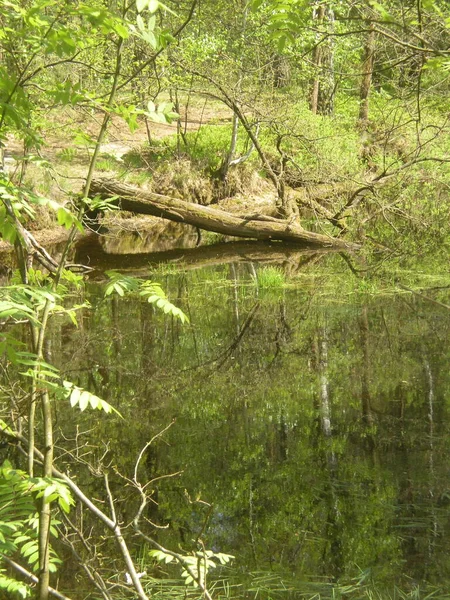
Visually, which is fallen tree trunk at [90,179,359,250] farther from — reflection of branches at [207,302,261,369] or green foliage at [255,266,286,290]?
reflection of branches at [207,302,261,369]

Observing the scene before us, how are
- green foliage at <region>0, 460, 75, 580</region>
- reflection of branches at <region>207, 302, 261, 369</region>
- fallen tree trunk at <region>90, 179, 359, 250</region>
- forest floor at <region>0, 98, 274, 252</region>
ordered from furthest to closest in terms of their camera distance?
forest floor at <region>0, 98, 274, 252</region> → fallen tree trunk at <region>90, 179, 359, 250</region> → reflection of branches at <region>207, 302, 261, 369</region> → green foliage at <region>0, 460, 75, 580</region>

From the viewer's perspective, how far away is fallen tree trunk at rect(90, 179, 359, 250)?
14.4m

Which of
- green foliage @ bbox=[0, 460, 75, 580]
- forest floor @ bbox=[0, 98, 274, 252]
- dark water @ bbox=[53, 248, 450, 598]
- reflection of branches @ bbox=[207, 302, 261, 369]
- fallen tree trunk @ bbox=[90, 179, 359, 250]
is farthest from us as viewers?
forest floor @ bbox=[0, 98, 274, 252]

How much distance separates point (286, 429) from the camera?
6328mm

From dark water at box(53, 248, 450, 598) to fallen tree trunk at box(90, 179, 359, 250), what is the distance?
3386 millimetres

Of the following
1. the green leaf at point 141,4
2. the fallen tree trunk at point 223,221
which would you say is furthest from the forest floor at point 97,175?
the green leaf at point 141,4

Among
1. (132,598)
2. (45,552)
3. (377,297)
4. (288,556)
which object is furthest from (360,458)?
(377,297)

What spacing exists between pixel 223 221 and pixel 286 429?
8.85m

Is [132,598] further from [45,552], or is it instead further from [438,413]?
[438,413]

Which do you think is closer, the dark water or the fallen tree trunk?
the dark water

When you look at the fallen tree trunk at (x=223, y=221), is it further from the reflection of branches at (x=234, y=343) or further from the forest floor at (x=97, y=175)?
the reflection of branches at (x=234, y=343)

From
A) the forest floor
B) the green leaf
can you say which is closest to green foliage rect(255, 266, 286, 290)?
the forest floor

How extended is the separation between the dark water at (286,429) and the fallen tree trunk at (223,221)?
3.39 meters

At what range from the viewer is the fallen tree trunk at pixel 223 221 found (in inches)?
567
